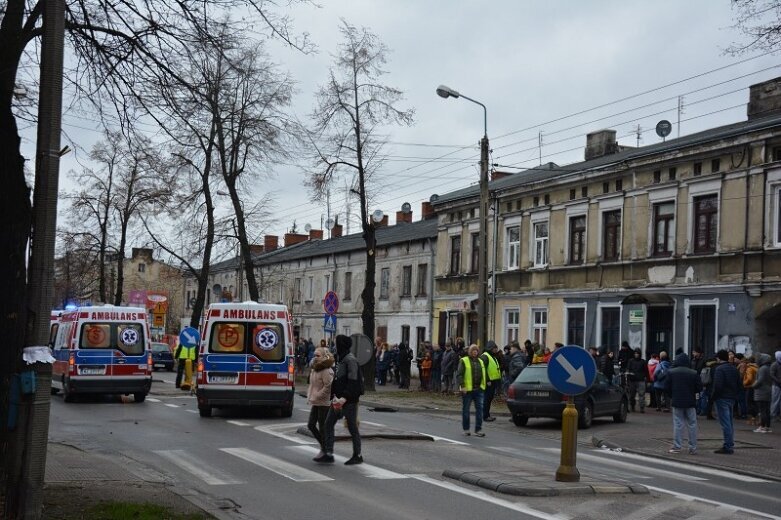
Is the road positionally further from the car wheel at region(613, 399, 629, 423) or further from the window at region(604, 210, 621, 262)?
the window at region(604, 210, 621, 262)

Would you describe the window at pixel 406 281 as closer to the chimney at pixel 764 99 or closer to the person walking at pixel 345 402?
the chimney at pixel 764 99

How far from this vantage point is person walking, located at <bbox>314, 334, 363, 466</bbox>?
1420cm

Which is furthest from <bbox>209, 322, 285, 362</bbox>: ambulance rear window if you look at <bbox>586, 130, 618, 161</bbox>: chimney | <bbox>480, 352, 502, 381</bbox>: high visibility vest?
<bbox>586, 130, 618, 161</bbox>: chimney

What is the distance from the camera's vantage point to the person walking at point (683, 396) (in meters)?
17.5

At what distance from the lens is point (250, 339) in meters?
21.3

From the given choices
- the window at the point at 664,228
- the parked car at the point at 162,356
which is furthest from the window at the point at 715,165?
the parked car at the point at 162,356

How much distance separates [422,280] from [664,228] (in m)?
17.8

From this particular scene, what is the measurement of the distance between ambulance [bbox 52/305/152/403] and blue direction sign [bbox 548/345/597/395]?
15.4m

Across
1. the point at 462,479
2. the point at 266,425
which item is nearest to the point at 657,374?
the point at 266,425

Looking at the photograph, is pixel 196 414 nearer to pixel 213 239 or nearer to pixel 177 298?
pixel 213 239

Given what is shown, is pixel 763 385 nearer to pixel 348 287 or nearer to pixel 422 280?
pixel 422 280

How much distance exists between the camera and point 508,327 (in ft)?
131

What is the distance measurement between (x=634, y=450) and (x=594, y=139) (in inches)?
869

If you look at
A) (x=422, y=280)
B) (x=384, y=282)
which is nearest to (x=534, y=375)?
(x=422, y=280)
